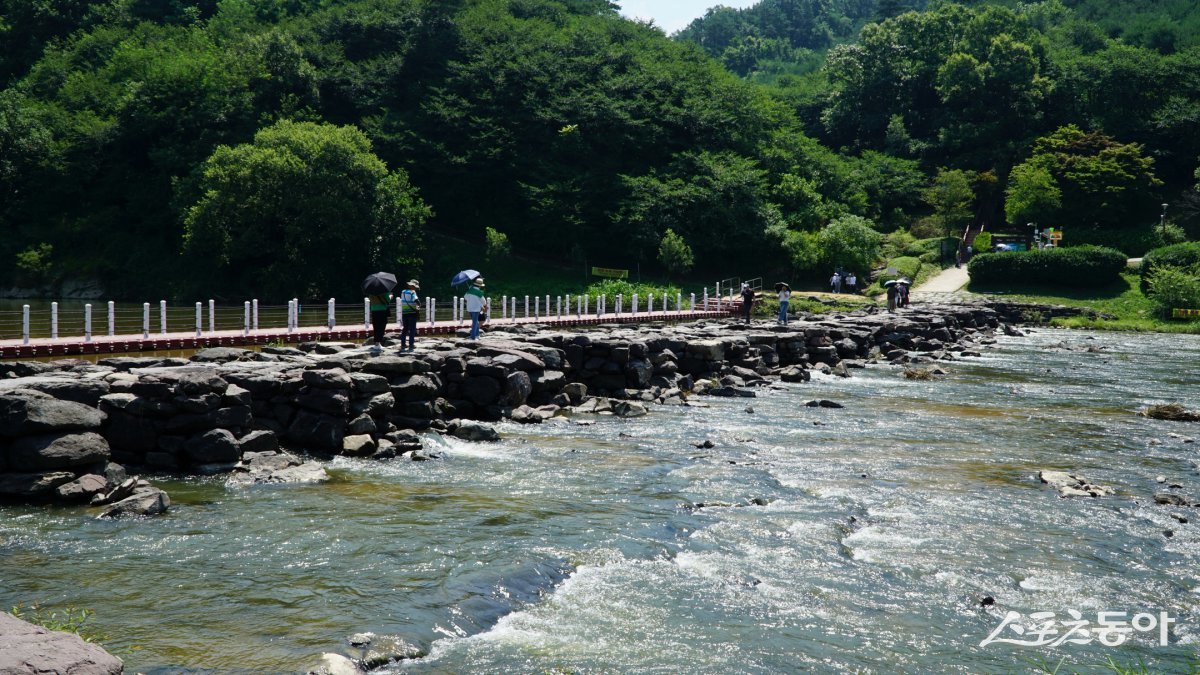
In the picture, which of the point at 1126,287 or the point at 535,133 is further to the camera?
the point at 535,133

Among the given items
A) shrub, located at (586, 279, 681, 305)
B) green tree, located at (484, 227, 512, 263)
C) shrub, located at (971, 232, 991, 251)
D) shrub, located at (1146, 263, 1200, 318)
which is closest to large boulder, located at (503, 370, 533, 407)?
shrub, located at (586, 279, 681, 305)

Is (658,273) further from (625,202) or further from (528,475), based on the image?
(528,475)

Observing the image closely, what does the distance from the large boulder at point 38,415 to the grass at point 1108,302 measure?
51.4 m

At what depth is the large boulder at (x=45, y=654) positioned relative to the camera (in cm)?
505

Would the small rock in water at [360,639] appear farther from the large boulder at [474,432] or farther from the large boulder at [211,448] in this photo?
the large boulder at [474,432]

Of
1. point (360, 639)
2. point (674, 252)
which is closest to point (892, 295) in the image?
point (674, 252)

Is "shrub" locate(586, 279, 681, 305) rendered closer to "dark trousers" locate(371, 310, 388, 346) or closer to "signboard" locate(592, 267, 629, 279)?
"signboard" locate(592, 267, 629, 279)

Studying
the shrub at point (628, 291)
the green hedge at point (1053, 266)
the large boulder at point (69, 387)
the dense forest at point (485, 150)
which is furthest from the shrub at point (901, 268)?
the large boulder at point (69, 387)

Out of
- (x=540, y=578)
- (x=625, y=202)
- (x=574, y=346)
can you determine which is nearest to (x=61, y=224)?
(x=625, y=202)

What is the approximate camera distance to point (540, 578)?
377 inches

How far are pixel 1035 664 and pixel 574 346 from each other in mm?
16118

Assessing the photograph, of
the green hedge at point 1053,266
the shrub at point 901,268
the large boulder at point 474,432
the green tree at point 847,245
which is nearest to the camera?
the large boulder at point 474,432

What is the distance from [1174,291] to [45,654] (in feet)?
187

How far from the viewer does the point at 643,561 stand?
10203 millimetres
